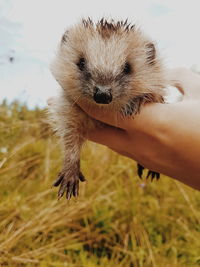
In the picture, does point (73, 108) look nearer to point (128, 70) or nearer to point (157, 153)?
point (128, 70)

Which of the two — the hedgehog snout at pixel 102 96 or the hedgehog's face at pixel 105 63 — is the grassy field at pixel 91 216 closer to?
the hedgehog's face at pixel 105 63

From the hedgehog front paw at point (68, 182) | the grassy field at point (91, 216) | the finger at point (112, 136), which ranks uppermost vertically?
the finger at point (112, 136)

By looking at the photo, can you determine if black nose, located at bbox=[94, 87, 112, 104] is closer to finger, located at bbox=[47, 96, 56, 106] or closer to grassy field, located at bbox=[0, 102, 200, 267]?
finger, located at bbox=[47, 96, 56, 106]

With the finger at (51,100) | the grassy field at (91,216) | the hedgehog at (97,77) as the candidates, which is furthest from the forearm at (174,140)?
the grassy field at (91,216)

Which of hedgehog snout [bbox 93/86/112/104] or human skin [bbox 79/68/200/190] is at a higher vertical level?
hedgehog snout [bbox 93/86/112/104]

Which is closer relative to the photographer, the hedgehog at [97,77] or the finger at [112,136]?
the hedgehog at [97,77]

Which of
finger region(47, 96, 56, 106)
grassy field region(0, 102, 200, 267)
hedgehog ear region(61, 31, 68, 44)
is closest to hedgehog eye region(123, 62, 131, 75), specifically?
hedgehog ear region(61, 31, 68, 44)

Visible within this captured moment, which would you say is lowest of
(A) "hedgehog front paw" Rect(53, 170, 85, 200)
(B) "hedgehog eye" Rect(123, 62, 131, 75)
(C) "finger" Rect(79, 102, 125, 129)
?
(A) "hedgehog front paw" Rect(53, 170, 85, 200)

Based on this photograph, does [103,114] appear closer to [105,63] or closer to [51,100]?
[105,63]
